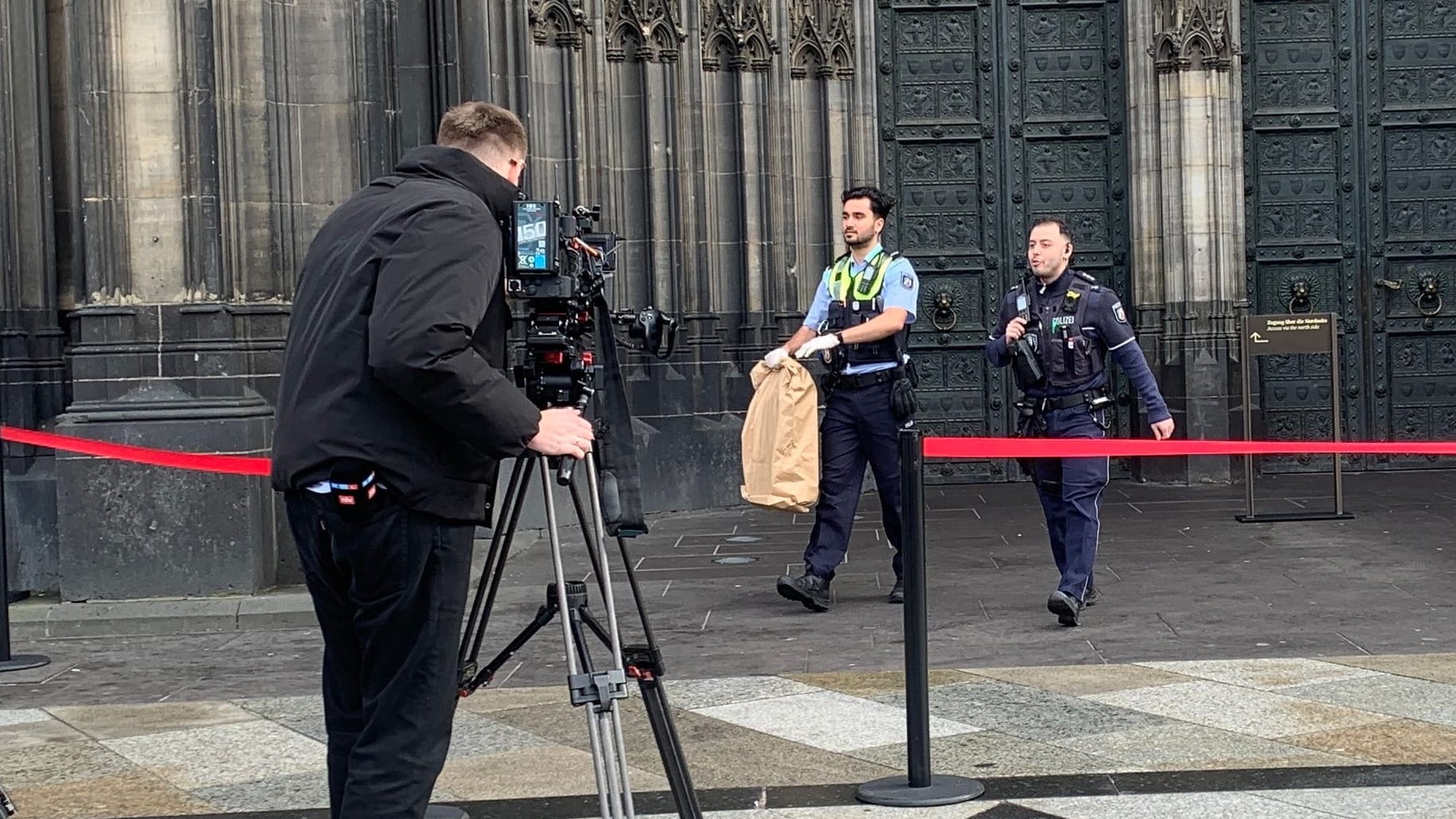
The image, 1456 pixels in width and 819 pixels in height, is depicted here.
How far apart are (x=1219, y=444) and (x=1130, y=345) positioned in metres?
1.80

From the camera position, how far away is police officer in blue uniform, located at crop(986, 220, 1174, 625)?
8.17m

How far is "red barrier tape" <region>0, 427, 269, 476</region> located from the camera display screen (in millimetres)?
3673

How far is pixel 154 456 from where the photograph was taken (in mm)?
7848

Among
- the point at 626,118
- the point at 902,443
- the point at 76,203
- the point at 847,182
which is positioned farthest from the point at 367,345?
the point at 847,182

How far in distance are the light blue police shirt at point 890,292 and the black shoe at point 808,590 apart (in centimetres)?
96

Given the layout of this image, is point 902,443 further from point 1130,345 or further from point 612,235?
point 1130,345

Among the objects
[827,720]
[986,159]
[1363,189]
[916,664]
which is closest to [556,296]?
[916,664]

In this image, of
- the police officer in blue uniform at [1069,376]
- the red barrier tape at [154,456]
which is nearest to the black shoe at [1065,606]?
the police officer in blue uniform at [1069,376]

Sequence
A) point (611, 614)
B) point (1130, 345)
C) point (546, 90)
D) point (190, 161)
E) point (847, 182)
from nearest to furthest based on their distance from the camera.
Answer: point (611, 614) → point (1130, 345) → point (190, 161) → point (546, 90) → point (847, 182)

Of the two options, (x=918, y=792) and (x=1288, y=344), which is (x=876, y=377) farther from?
(x=1288, y=344)

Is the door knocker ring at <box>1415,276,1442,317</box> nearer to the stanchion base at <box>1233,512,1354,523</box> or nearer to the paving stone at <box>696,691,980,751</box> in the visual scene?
the stanchion base at <box>1233,512,1354,523</box>

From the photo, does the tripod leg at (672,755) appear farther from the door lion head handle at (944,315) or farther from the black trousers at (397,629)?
the door lion head handle at (944,315)

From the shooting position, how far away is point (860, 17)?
15.6 metres

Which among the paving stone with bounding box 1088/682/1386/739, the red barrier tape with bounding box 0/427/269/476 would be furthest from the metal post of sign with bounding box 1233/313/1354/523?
the red barrier tape with bounding box 0/427/269/476
